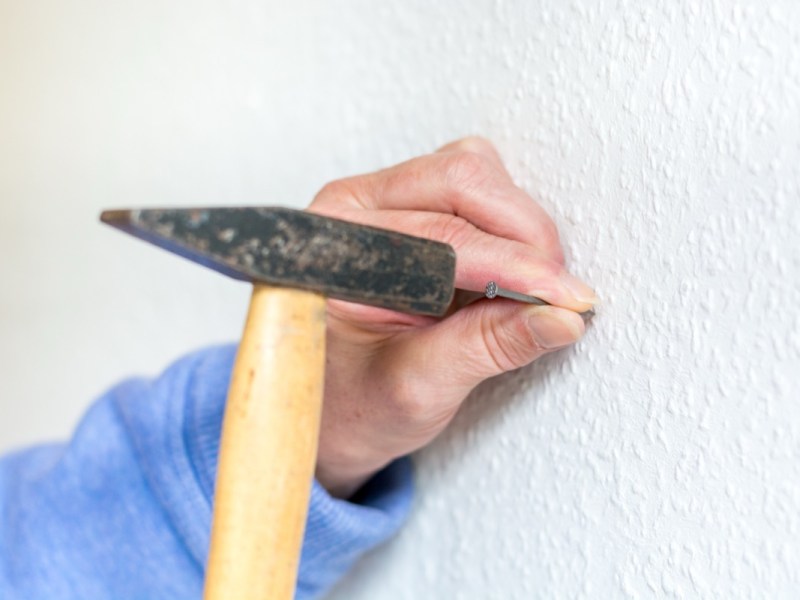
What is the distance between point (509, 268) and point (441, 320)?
7 cm

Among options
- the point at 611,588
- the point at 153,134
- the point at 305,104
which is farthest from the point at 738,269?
the point at 153,134

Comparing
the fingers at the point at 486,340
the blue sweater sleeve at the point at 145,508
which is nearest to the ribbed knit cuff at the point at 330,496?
the blue sweater sleeve at the point at 145,508

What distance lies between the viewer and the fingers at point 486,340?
0.37m

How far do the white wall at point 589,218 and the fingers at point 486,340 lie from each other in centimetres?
3

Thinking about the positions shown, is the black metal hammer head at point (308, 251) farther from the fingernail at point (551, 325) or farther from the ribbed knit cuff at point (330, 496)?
the ribbed knit cuff at point (330, 496)

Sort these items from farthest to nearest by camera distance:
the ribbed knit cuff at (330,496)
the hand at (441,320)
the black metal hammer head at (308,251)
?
the ribbed knit cuff at (330,496), the hand at (441,320), the black metal hammer head at (308,251)

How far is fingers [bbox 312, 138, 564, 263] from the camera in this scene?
39 cm

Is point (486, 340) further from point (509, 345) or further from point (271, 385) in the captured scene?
point (271, 385)

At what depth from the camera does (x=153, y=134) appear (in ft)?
2.52

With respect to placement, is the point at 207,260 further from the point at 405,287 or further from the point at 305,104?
the point at 305,104

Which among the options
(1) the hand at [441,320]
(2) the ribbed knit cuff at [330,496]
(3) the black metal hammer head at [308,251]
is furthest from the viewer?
(2) the ribbed knit cuff at [330,496]

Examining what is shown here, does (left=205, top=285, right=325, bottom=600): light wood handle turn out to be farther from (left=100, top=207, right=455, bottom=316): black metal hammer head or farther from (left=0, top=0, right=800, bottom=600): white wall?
(left=0, top=0, right=800, bottom=600): white wall

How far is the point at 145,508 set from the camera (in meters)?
0.56

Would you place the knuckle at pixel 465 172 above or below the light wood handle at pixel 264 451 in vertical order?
above
